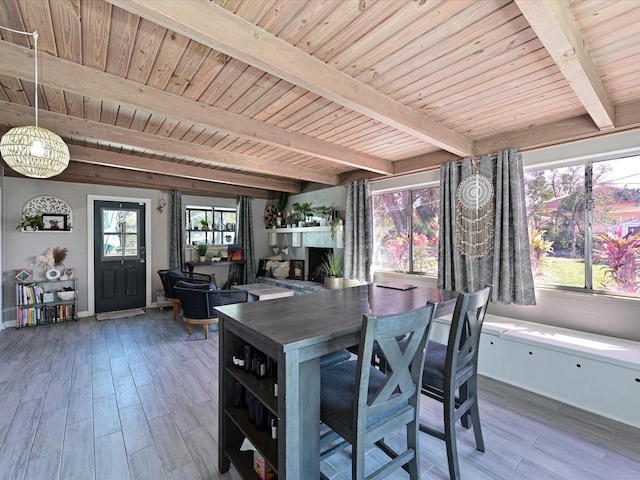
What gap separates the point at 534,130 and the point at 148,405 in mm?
4339

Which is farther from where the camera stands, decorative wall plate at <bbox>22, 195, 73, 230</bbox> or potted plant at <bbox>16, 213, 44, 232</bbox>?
decorative wall plate at <bbox>22, 195, 73, 230</bbox>

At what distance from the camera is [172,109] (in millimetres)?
2309

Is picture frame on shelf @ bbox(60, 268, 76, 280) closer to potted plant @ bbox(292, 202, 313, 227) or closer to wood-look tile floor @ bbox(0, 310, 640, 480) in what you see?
wood-look tile floor @ bbox(0, 310, 640, 480)

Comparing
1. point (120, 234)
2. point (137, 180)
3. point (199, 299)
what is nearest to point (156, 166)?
point (137, 180)

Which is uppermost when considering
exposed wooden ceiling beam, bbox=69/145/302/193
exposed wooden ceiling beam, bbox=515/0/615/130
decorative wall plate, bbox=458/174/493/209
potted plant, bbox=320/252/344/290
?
exposed wooden ceiling beam, bbox=69/145/302/193

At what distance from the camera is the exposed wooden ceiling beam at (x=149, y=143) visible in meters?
2.64

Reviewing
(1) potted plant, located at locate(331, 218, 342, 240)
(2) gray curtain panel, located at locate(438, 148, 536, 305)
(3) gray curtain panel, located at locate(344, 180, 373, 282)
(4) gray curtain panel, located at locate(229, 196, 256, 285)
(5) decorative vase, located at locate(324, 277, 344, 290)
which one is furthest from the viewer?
(4) gray curtain panel, located at locate(229, 196, 256, 285)

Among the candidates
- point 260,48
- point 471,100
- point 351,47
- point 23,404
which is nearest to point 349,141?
point 471,100

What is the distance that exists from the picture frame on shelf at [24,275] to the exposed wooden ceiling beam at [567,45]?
6504 mm

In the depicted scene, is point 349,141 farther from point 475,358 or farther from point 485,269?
point 475,358

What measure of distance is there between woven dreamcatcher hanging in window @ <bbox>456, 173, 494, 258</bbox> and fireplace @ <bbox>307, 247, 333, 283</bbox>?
2467mm

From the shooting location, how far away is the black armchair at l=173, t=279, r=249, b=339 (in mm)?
3918

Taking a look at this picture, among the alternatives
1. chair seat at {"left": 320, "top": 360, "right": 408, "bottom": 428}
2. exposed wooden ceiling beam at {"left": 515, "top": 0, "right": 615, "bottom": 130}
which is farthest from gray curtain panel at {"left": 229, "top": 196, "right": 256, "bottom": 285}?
exposed wooden ceiling beam at {"left": 515, "top": 0, "right": 615, "bottom": 130}

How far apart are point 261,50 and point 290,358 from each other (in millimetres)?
1537
